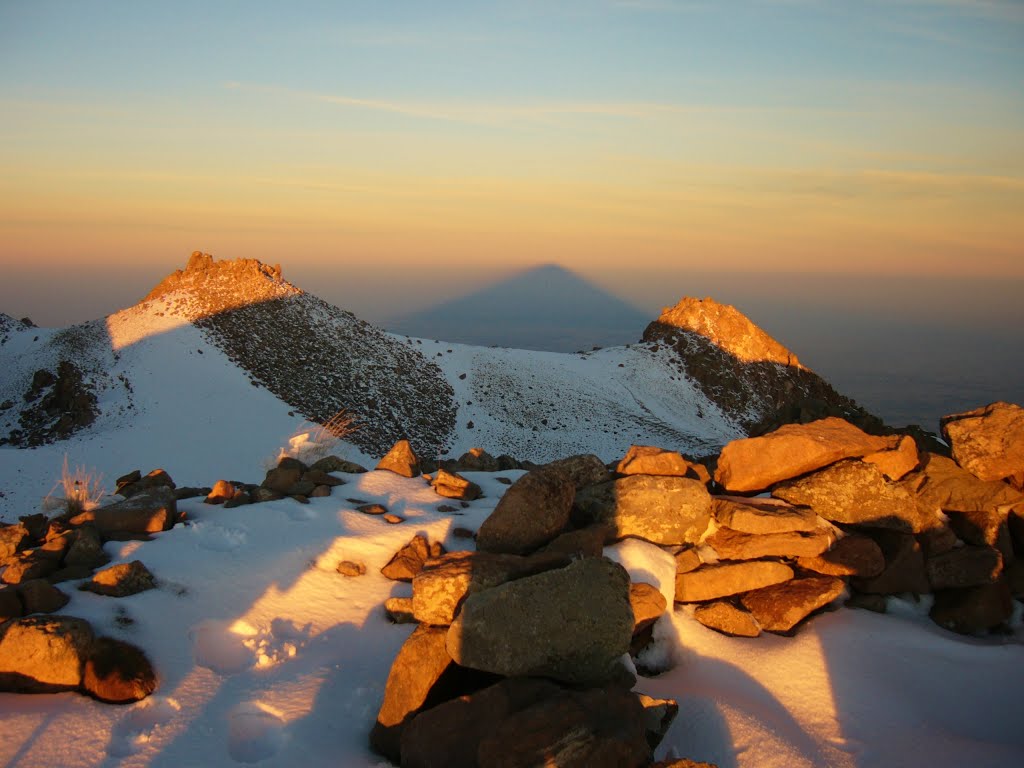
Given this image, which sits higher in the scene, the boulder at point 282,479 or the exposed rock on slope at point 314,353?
the boulder at point 282,479

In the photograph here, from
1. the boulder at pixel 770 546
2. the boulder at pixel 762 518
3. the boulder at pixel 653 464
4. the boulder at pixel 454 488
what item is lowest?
the boulder at pixel 454 488

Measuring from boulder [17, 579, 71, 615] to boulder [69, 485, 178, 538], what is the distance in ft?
5.49

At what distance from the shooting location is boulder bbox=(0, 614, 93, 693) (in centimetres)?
542

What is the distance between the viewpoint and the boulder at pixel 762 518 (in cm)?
816

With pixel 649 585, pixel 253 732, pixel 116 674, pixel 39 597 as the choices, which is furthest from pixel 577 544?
pixel 39 597

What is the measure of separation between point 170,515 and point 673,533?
5.90 metres

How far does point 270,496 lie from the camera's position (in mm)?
9031

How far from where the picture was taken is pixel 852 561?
824cm

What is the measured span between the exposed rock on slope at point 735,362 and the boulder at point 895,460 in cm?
2903

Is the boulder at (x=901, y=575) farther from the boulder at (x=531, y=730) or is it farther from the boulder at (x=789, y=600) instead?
the boulder at (x=531, y=730)

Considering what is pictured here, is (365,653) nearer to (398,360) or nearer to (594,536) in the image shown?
(594,536)

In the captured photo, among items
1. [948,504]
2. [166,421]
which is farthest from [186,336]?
[948,504]

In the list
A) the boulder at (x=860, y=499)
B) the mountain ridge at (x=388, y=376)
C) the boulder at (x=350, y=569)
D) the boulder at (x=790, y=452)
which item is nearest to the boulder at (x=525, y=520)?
the boulder at (x=350, y=569)

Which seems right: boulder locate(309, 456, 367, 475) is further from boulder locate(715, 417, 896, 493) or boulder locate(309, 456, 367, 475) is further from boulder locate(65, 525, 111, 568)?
boulder locate(715, 417, 896, 493)
